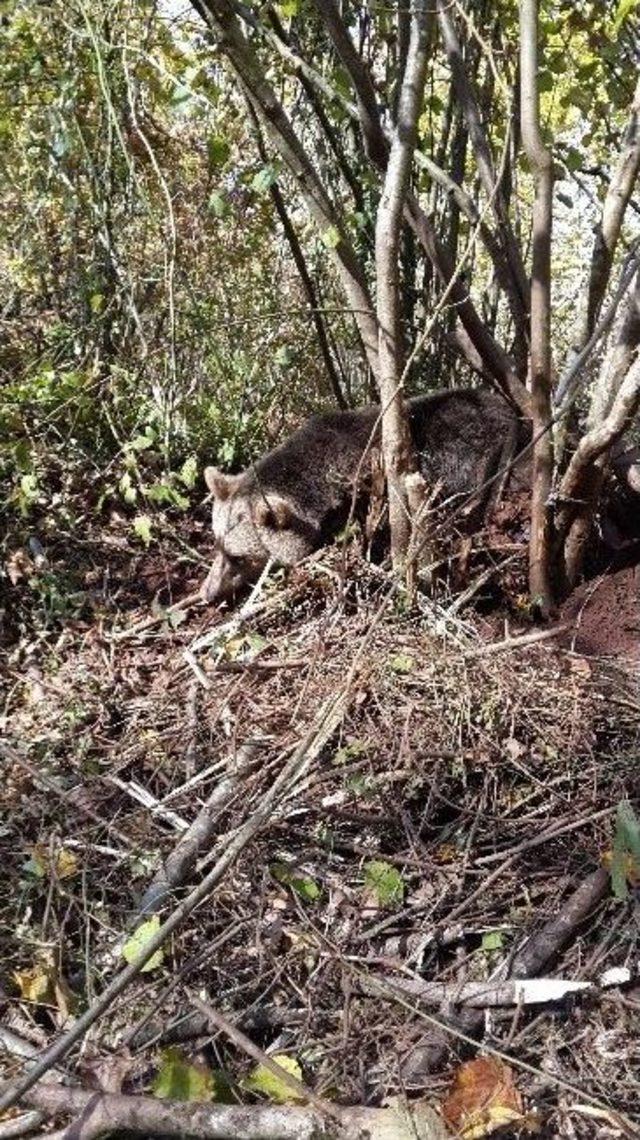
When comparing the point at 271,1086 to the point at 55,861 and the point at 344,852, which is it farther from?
the point at 55,861

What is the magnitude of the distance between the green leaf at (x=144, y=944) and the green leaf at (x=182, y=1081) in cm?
43

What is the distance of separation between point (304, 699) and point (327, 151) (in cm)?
392

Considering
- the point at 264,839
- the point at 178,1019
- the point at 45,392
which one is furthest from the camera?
the point at 45,392

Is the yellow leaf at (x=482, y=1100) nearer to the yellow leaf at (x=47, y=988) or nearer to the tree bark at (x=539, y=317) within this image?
the yellow leaf at (x=47, y=988)

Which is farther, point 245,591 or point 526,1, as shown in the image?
point 245,591

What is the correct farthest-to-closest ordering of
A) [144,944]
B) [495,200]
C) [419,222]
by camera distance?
[495,200], [419,222], [144,944]

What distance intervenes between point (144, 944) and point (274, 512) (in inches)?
117

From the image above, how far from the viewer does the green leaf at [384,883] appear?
3.89 m

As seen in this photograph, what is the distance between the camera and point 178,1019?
3494 millimetres

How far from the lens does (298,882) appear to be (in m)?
3.94

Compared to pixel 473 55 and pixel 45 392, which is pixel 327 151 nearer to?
pixel 473 55

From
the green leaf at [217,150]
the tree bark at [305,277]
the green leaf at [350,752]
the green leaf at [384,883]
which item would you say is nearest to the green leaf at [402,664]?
the green leaf at [350,752]

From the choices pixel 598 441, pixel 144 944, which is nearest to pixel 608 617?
pixel 598 441

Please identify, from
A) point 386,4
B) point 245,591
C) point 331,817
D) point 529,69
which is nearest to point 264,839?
point 331,817
